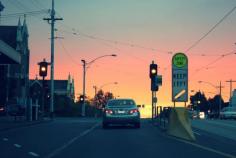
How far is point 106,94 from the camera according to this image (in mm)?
170625

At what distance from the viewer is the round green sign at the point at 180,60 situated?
78.6 feet

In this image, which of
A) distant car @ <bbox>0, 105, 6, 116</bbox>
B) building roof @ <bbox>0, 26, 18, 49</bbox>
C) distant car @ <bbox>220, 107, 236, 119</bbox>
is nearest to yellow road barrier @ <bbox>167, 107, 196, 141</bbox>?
distant car @ <bbox>220, 107, 236, 119</bbox>

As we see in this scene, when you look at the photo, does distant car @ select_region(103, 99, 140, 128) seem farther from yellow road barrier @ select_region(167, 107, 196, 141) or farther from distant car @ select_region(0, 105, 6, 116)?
distant car @ select_region(0, 105, 6, 116)

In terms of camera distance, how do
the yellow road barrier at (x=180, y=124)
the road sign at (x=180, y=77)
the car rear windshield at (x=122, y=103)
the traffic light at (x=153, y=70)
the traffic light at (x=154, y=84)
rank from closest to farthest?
the yellow road barrier at (x=180, y=124)
the road sign at (x=180, y=77)
the car rear windshield at (x=122, y=103)
the traffic light at (x=153, y=70)
the traffic light at (x=154, y=84)

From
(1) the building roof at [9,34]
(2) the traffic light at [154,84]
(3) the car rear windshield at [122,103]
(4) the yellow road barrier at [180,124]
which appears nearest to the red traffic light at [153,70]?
(2) the traffic light at [154,84]

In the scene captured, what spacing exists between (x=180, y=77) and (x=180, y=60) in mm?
661

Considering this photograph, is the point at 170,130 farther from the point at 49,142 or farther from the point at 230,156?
the point at 230,156

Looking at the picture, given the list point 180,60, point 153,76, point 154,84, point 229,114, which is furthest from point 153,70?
point 229,114

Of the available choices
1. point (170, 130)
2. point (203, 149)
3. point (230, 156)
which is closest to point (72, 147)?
point (203, 149)

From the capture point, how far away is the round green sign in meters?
24.0

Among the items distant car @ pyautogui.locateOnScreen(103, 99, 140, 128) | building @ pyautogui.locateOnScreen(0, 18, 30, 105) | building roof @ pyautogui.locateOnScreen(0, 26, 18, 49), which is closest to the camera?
distant car @ pyautogui.locateOnScreen(103, 99, 140, 128)

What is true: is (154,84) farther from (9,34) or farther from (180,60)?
(9,34)

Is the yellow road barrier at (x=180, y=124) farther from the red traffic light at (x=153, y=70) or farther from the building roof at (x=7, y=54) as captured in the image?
the building roof at (x=7, y=54)

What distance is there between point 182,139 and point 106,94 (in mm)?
148348
